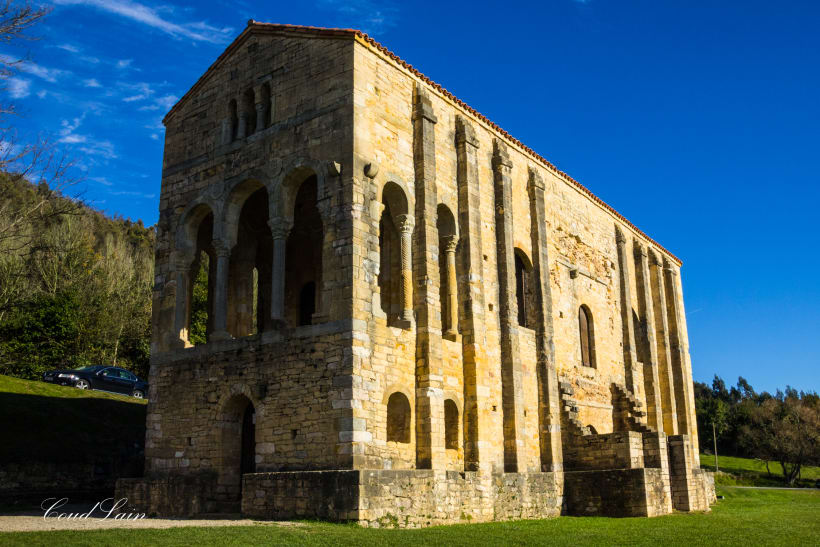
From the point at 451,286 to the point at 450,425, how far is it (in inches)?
135

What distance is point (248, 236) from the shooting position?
20.7m

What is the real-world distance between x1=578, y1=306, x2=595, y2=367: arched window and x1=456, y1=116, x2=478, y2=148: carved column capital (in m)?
8.05

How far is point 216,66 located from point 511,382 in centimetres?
1142

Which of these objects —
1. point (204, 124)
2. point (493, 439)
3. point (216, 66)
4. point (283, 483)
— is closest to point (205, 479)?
point (283, 483)

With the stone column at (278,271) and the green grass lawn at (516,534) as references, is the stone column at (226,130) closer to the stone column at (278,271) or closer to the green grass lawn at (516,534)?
the stone column at (278,271)

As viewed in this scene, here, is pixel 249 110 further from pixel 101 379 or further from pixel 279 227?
pixel 101 379

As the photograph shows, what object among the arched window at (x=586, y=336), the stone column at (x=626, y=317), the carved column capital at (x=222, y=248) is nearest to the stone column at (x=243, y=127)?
the carved column capital at (x=222, y=248)

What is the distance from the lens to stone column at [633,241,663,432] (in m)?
28.2

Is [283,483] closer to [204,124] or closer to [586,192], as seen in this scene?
[204,124]

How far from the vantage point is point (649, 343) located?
29078 millimetres

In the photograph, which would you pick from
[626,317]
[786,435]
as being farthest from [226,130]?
[786,435]

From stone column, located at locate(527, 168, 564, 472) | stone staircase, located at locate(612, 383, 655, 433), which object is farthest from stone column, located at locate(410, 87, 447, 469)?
stone staircase, located at locate(612, 383, 655, 433)

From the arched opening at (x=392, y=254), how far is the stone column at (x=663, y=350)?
16401 millimetres

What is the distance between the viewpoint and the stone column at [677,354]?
3078 centimetres
